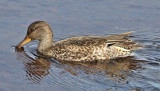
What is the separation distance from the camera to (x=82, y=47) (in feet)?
28.8

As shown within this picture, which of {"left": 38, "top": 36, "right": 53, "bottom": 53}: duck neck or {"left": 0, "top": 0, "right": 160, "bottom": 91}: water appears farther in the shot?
{"left": 38, "top": 36, "right": 53, "bottom": 53}: duck neck

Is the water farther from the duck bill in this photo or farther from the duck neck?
the duck neck

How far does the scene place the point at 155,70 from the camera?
25.3 feet

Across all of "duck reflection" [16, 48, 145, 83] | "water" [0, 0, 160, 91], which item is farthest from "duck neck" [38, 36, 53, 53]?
"duck reflection" [16, 48, 145, 83]

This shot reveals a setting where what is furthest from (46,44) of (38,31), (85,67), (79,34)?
(85,67)

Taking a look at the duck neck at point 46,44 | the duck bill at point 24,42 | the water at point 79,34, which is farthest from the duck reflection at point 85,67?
the duck neck at point 46,44

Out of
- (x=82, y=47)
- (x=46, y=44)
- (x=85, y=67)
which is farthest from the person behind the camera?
(x=46, y=44)

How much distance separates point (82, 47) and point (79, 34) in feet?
4.81

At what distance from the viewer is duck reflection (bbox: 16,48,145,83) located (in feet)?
24.8

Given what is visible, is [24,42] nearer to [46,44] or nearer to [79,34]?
[46,44]

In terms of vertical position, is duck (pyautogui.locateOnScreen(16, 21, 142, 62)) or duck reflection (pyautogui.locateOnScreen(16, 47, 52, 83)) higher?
duck (pyautogui.locateOnScreen(16, 21, 142, 62))

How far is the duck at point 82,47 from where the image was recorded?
345 inches

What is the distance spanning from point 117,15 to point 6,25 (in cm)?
369

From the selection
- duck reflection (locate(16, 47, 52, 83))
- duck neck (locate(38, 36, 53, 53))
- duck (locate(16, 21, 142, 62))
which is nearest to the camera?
duck reflection (locate(16, 47, 52, 83))
